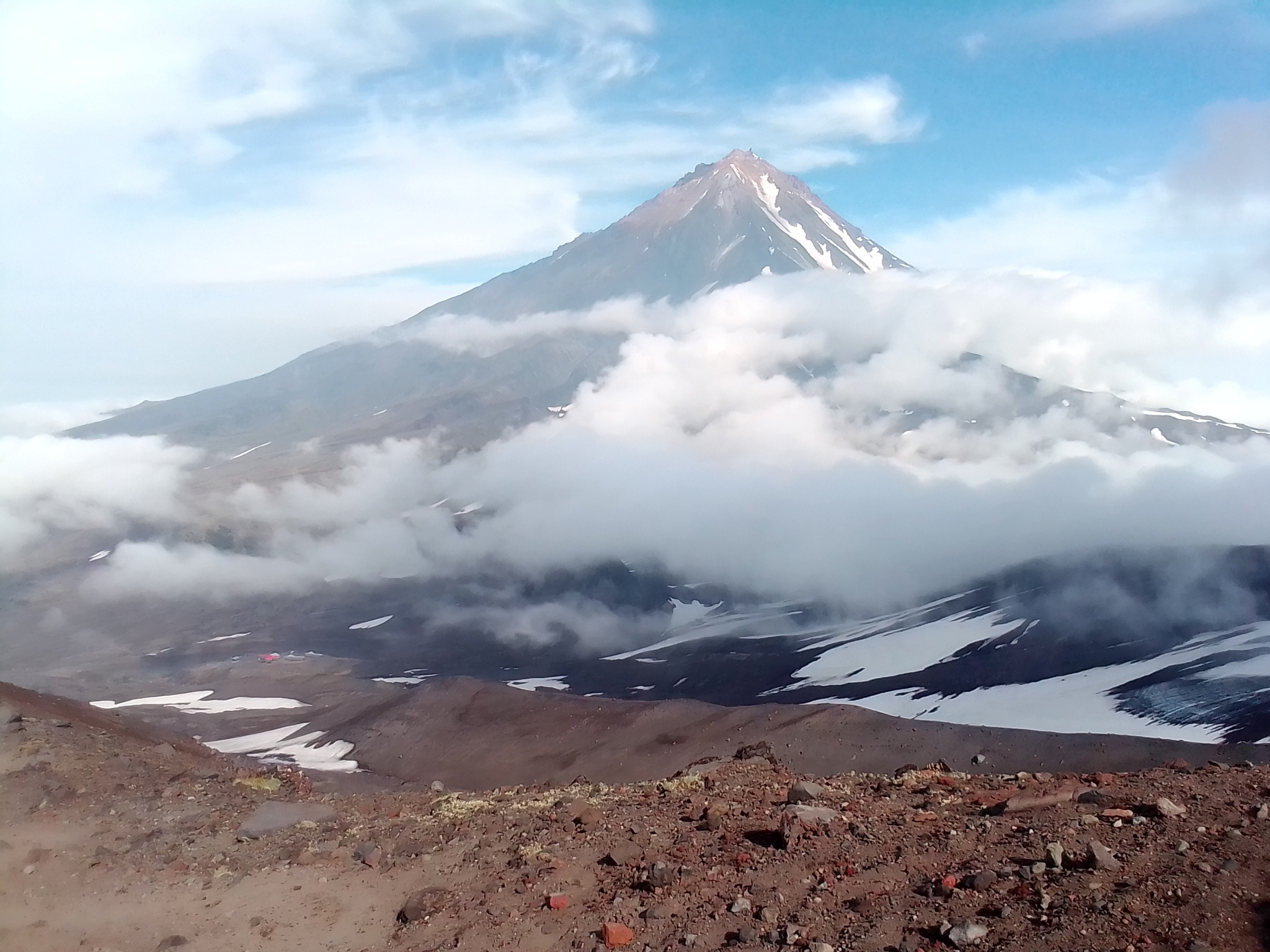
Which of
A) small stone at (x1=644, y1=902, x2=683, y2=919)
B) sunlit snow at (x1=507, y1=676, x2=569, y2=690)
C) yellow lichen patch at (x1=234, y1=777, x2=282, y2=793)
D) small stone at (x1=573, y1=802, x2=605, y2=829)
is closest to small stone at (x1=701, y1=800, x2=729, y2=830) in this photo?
small stone at (x1=573, y1=802, x2=605, y2=829)

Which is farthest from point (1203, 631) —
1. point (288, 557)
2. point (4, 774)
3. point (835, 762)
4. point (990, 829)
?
point (288, 557)

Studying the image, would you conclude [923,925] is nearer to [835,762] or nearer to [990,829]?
[990,829]

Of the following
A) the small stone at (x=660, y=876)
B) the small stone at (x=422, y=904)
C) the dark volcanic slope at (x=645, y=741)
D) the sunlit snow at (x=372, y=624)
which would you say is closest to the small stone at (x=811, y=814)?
the small stone at (x=660, y=876)

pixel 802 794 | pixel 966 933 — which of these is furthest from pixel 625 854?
pixel 966 933

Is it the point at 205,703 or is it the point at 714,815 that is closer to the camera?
the point at 714,815

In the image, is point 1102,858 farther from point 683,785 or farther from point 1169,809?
point 683,785

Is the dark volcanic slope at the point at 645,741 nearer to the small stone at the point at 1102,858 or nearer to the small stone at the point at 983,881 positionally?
the small stone at the point at 1102,858
